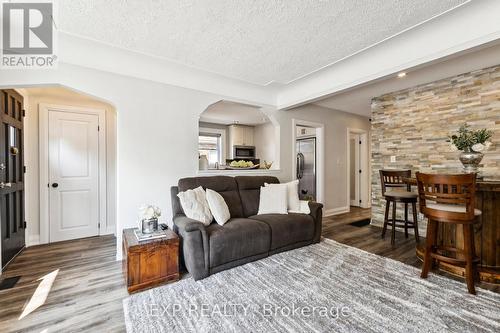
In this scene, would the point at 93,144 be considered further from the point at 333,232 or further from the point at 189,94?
the point at 333,232

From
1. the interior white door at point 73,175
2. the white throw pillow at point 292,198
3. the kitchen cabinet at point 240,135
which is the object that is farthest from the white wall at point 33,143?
the kitchen cabinet at point 240,135

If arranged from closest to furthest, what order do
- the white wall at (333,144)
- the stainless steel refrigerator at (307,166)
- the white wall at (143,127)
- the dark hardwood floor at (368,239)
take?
1. the white wall at (143,127)
2. the dark hardwood floor at (368,239)
3. the white wall at (333,144)
4. the stainless steel refrigerator at (307,166)

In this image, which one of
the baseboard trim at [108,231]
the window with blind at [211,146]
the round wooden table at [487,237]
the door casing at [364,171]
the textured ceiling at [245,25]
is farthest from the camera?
the window with blind at [211,146]

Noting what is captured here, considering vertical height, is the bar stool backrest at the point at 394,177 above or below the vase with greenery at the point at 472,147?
A: below

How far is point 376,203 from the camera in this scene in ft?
14.1

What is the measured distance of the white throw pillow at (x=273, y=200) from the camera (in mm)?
3223

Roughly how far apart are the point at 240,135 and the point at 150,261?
5.00 metres

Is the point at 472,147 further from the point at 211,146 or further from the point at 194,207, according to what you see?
the point at 211,146

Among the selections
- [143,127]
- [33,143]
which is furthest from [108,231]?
[143,127]

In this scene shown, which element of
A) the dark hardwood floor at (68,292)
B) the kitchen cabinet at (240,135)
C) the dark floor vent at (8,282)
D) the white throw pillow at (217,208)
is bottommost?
the dark hardwood floor at (68,292)

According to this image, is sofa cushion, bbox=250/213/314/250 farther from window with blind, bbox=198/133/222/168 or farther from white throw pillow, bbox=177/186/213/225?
window with blind, bbox=198/133/222/168

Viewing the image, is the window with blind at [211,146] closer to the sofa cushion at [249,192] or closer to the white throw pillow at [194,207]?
the sofa cushion at [249,192]

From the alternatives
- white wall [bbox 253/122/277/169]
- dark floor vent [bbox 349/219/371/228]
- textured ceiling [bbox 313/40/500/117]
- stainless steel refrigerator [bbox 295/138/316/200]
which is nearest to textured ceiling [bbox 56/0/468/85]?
textured ceiling [bbox 313/40/500/117]

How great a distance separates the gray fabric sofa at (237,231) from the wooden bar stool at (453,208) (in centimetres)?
129
